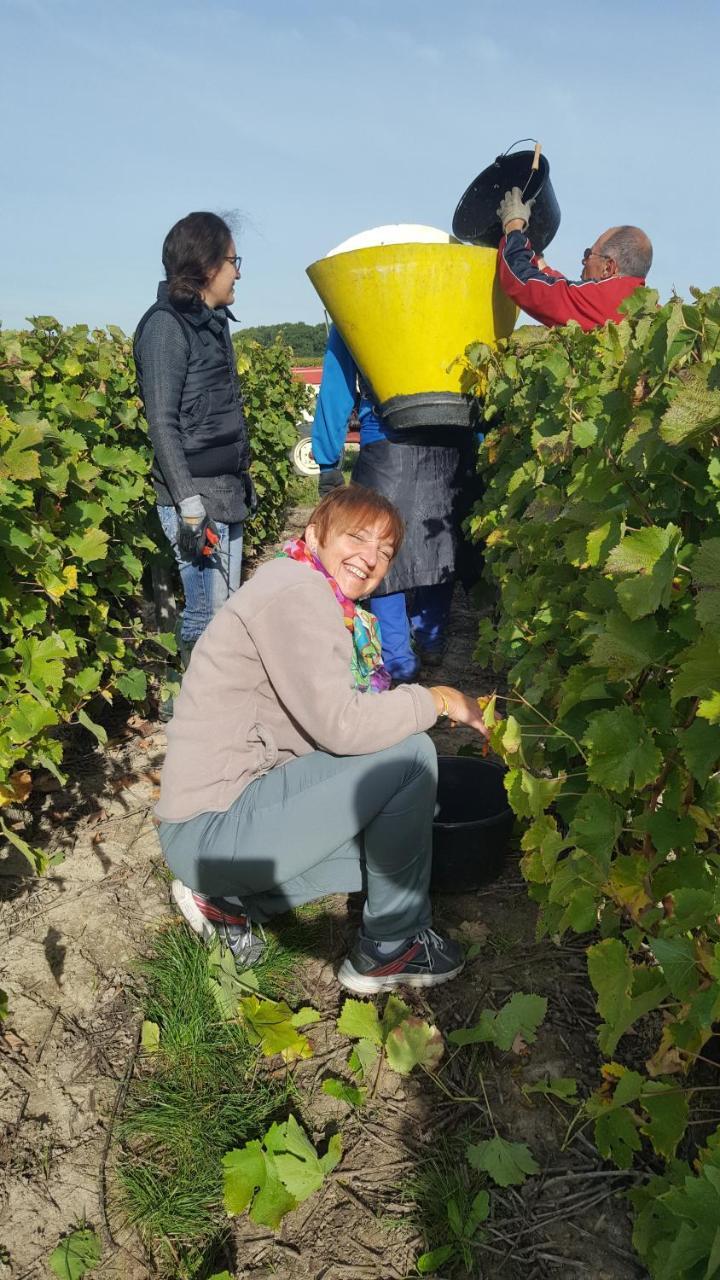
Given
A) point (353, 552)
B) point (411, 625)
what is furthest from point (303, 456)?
point (353, 552)

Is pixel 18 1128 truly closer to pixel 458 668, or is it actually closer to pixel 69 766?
pixel 69 766

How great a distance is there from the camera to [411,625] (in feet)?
16.1

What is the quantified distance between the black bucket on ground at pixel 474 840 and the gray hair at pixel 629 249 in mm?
2521

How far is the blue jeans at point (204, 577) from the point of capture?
3.88m

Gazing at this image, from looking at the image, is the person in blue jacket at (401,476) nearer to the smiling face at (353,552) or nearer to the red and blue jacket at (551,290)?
the red and blue jacket at (551,290)

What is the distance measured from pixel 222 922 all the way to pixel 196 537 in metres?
1.89

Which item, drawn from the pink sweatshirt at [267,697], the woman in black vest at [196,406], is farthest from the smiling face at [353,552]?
the woman in black vest at [196,406]

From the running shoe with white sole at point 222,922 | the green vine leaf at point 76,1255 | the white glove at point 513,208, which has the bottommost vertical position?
the green vine leaf at point 76,1255

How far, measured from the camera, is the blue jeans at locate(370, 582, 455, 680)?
420cm

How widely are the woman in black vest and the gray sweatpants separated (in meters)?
1.82

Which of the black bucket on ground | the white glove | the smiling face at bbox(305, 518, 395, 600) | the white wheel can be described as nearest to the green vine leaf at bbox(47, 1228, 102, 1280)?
the black bucket on ground

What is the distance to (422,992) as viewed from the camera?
228 centimetres

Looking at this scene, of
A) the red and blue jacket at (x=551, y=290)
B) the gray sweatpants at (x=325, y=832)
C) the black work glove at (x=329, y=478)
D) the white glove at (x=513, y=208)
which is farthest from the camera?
the black work glove at (x=329, y=478)

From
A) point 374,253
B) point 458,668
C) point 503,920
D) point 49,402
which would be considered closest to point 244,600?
point 503,920
